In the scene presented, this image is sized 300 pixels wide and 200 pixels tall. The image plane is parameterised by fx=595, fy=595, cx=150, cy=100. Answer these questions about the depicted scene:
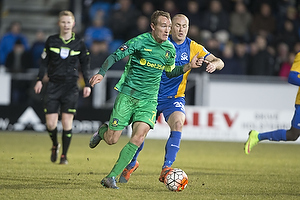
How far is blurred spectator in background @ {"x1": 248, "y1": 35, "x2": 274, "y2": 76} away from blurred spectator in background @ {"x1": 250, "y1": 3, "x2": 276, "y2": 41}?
62.4 inches

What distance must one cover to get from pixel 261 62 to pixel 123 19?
4189 millimetres

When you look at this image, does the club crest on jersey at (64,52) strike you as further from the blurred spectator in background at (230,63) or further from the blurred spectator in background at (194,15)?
the blurred spectator in background at (194,15)

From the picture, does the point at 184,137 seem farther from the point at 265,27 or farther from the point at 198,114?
the point at 265,27

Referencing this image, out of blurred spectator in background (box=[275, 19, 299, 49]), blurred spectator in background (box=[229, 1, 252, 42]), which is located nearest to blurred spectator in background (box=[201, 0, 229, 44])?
blurred spectator in background (box=[229, 1, 252, 42])

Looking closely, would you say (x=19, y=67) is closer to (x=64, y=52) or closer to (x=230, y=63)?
(x=230, y=63)

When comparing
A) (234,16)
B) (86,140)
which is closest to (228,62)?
(234,16)

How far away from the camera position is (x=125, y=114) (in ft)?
23.3

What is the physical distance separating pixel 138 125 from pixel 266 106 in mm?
9366

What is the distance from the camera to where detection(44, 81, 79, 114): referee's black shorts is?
9.84m

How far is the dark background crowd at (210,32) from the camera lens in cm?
1634

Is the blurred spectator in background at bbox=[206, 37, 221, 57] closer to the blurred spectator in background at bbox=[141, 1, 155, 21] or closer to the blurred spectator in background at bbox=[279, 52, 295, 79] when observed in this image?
the blurred spectator in background at bbox=[279, 52, 295, 79]

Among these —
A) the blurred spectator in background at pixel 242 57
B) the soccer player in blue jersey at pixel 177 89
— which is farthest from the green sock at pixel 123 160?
the blurred spectator in background at pixel 242 57

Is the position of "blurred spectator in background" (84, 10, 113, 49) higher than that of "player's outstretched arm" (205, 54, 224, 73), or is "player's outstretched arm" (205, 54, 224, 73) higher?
"player's outstretched arm" (205, 54, 224, 73)

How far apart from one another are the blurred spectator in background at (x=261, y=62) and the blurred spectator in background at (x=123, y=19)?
3626 millimetres
